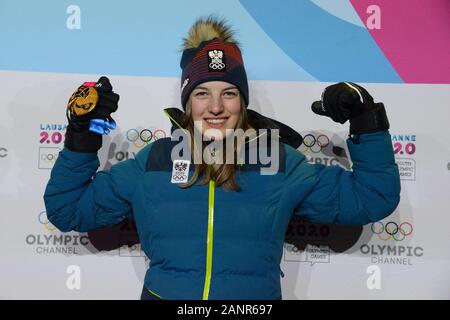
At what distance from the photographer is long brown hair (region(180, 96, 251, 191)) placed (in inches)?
55.7

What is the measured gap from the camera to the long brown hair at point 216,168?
1.42 metres

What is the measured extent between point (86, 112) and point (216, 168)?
354 millimetres

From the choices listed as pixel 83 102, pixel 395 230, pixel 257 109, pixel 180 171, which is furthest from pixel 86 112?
pixel 395 230

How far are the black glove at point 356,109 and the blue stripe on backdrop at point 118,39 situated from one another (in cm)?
36

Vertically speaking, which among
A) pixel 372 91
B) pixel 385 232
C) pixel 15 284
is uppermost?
pixel 372 91

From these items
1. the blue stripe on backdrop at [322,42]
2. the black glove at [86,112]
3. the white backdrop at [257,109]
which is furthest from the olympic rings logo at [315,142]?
the black glove at [86,112]

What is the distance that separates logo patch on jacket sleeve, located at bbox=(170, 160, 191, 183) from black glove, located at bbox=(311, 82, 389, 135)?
15.6 inches

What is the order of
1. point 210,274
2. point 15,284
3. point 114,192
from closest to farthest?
point 210,274 < point 114,192 < point 15,284

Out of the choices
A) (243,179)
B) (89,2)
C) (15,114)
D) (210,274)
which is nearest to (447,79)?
(243,179)

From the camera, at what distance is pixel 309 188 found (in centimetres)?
145

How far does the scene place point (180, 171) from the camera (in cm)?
145

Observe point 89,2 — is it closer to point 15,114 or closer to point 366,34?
point 15,114

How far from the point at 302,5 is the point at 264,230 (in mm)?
765

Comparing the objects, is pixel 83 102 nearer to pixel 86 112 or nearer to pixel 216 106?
pixel 86 112
